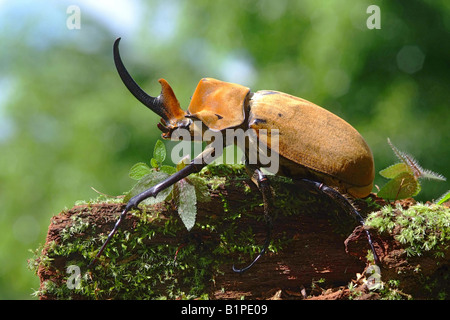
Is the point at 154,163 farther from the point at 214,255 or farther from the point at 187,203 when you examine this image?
the point at 214,255

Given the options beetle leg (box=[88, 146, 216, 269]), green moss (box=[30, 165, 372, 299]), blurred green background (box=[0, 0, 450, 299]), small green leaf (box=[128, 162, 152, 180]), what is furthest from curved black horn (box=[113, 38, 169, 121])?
blurred green background (box=[0, 0, 450, 299])

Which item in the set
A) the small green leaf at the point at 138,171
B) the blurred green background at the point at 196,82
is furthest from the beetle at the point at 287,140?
the blurred green background at the point at 196,82

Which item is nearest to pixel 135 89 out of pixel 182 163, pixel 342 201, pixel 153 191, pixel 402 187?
pixel 182 163

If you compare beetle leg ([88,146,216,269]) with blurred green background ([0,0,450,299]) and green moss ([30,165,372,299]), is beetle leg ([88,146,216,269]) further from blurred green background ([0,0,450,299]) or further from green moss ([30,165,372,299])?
blurred green background ([0,0,450,299])

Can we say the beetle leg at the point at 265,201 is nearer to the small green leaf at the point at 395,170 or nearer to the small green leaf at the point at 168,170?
the small green leaf at the point at 168,170

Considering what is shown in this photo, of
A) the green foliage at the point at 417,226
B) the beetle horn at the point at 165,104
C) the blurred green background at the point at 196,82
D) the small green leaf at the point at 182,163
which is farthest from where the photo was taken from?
the blurred green background at the point at 196,82

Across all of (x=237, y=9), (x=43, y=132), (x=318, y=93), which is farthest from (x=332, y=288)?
(x=43, y=132)
